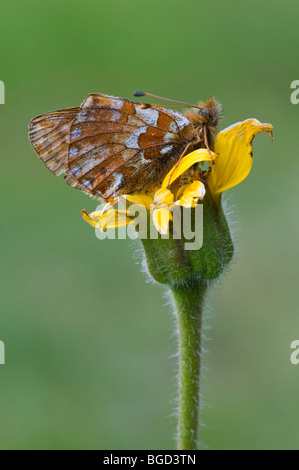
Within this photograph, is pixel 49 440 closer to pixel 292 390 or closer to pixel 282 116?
pixel 292 390

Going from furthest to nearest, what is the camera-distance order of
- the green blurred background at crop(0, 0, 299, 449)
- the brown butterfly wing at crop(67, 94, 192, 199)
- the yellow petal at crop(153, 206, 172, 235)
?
the green blurred background at crop(0, 0, 299, 449) < the brown butterfly wing at crop(67, 94, 192, 199) < the yellow petal at crop(153, 206, 172, 235)

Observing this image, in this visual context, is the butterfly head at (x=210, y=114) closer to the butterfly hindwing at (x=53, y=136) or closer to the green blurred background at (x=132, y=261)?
the butterfly hindwing at (x=53, y=136)

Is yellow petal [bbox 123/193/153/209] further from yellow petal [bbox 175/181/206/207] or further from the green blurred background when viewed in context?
the green blurred background

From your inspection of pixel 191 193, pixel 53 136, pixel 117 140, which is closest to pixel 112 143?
pixel 117 140

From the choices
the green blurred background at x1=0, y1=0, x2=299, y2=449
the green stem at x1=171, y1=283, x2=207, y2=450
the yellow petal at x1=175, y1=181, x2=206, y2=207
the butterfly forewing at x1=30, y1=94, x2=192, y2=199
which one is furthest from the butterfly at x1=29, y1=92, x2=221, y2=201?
the green blurred background at x1=0, y1=0, x2=299, y2=449

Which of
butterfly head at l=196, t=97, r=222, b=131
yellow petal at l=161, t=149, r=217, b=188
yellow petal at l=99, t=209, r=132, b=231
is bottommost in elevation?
yellow petal at l=99, t=209, r=132, b=231
